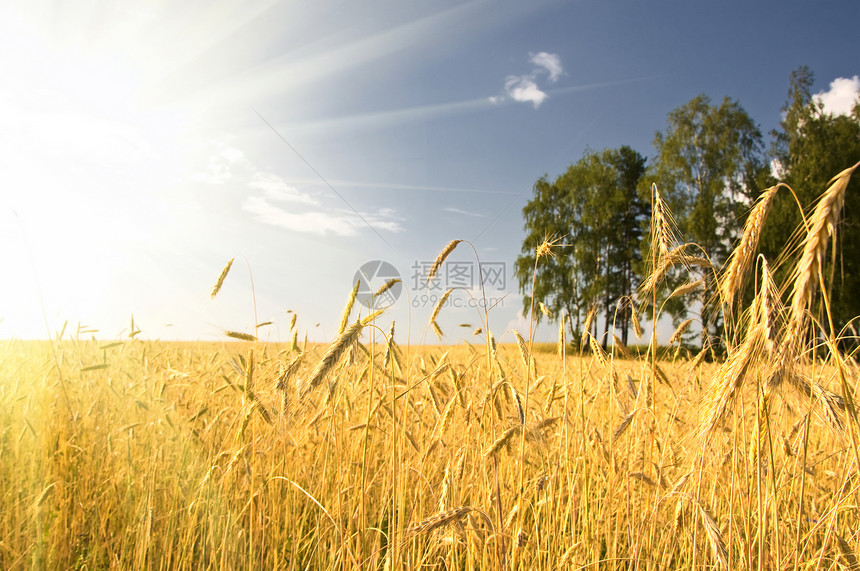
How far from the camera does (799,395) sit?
82.2 inches

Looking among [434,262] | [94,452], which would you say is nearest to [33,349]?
[94,452]

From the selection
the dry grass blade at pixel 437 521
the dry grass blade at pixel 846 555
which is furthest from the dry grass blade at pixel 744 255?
the dry grass blade at pixel 437 521

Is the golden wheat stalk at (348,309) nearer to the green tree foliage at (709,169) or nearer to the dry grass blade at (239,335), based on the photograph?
the dry grass blade at (239,335)

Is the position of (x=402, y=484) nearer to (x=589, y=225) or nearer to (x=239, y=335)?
(x=239, y=335)

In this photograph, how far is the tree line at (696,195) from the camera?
778 inches

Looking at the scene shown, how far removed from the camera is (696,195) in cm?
2342

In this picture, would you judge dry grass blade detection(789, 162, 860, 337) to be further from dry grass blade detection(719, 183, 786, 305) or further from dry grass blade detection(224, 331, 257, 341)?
dry grass blade detection(224, 331, 257, 341)

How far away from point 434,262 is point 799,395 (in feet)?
5.83

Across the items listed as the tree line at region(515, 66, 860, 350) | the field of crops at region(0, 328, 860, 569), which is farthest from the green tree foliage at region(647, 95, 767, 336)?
the field of crops at region(0, 328, 860, 569)

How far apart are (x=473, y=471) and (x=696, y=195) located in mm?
24832

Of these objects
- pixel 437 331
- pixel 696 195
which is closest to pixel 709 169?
pixel 696 195

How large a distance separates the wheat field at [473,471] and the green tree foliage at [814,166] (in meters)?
19.9

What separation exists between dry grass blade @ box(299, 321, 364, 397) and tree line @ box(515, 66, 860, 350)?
1308 centimetres

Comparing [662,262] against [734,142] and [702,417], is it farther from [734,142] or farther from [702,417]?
[734,142]
